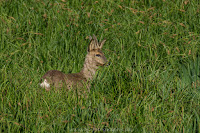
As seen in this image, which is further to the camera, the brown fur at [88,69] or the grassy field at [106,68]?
the brown fur at [88,69]

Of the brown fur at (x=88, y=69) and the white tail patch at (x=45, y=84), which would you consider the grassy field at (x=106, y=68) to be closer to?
the white tail patch at (x=45, y=84)

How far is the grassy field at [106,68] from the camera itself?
13.1ft

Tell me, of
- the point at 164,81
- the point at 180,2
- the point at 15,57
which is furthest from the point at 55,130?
the point at 180,2

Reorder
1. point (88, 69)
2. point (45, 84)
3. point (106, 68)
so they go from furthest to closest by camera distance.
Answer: point (88, 69), point (106, 68), point (45, 84)

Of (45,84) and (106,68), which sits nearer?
(45,84)

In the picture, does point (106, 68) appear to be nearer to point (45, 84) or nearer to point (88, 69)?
point (88, 69)

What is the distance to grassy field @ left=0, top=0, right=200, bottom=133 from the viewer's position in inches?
157

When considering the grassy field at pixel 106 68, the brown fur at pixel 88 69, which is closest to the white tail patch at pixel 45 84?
the grassy field at pixel 106 68

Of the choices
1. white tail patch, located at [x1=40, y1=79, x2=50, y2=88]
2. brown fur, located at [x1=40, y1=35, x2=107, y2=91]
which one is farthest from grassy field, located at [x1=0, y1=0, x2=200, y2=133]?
brown fur, located at [x1=40, y1=35, x2=107, y2=91]

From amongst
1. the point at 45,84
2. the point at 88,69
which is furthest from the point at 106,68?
the point at 45,84

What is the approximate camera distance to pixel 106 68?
5.62 meters

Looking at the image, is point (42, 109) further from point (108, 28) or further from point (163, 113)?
point (108, 28)

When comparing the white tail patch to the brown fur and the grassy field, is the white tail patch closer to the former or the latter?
the grassy field

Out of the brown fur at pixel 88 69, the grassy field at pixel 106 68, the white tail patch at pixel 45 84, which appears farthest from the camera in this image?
the brown fur at pixel 88 69
